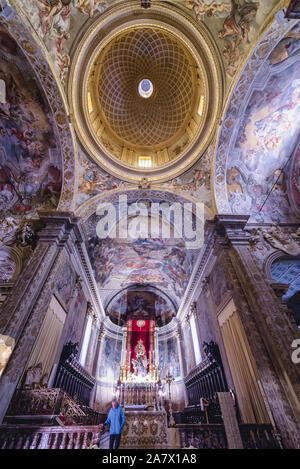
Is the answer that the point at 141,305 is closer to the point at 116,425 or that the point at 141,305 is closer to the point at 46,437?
the point at 116,425

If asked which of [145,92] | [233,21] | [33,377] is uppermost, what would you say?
[145,92]

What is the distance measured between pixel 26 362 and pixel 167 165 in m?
9.84

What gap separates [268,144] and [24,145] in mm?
10987

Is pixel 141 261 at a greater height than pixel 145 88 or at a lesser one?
lesser

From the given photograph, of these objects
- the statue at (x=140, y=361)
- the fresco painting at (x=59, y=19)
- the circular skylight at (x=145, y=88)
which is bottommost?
the statue at (x=140, y=361)

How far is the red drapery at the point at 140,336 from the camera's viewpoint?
17516mm

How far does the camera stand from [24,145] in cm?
921

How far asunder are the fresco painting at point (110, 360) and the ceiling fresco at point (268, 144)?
15058 millimetres

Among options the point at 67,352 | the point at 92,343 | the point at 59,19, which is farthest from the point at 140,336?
the point at 59,19

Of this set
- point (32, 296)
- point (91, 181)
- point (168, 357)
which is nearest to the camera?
point (32, 296)

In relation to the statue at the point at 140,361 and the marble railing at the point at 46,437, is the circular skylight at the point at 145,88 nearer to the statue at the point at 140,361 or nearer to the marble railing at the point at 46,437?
the marble railing at the point at 46,437

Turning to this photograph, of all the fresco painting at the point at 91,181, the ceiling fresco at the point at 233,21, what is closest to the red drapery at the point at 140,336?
the fresco painting at the point at 91,181
